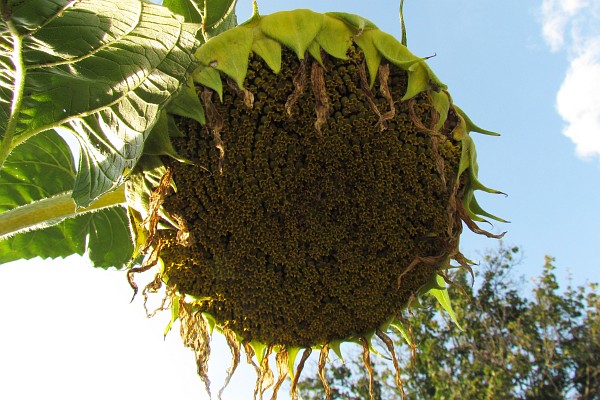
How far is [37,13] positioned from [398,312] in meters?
1.21

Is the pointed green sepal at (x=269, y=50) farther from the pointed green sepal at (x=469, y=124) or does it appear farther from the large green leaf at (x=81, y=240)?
the large green leaf at (x=81, y=240)

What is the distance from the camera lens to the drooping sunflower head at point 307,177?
152 cm

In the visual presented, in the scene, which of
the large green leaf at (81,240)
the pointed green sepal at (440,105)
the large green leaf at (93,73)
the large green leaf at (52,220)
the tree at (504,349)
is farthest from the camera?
the tree at (504,349)

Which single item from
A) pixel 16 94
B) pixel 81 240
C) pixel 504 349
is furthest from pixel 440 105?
pixel 504 349

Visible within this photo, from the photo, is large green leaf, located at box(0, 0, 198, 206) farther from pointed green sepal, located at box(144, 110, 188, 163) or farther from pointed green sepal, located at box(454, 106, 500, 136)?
pointed green sepal, located at box(454, 106, 500, 136)

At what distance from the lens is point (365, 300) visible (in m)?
1.80

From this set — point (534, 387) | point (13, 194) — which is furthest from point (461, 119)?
point (534, 387)

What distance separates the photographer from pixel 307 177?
1590mm

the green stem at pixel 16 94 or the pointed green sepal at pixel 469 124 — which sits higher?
the pointed green sepal at pixel 469 124

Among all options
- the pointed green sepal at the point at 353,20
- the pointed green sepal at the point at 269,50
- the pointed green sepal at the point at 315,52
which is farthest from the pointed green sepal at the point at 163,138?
the pointed green sepal at the point at 353,20

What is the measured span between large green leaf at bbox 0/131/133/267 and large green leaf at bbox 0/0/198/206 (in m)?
0.51

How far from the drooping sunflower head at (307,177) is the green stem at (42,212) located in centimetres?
21

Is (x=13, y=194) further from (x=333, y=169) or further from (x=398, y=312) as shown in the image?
(x=398, y=312)

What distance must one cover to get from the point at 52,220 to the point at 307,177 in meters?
→ 0.77
